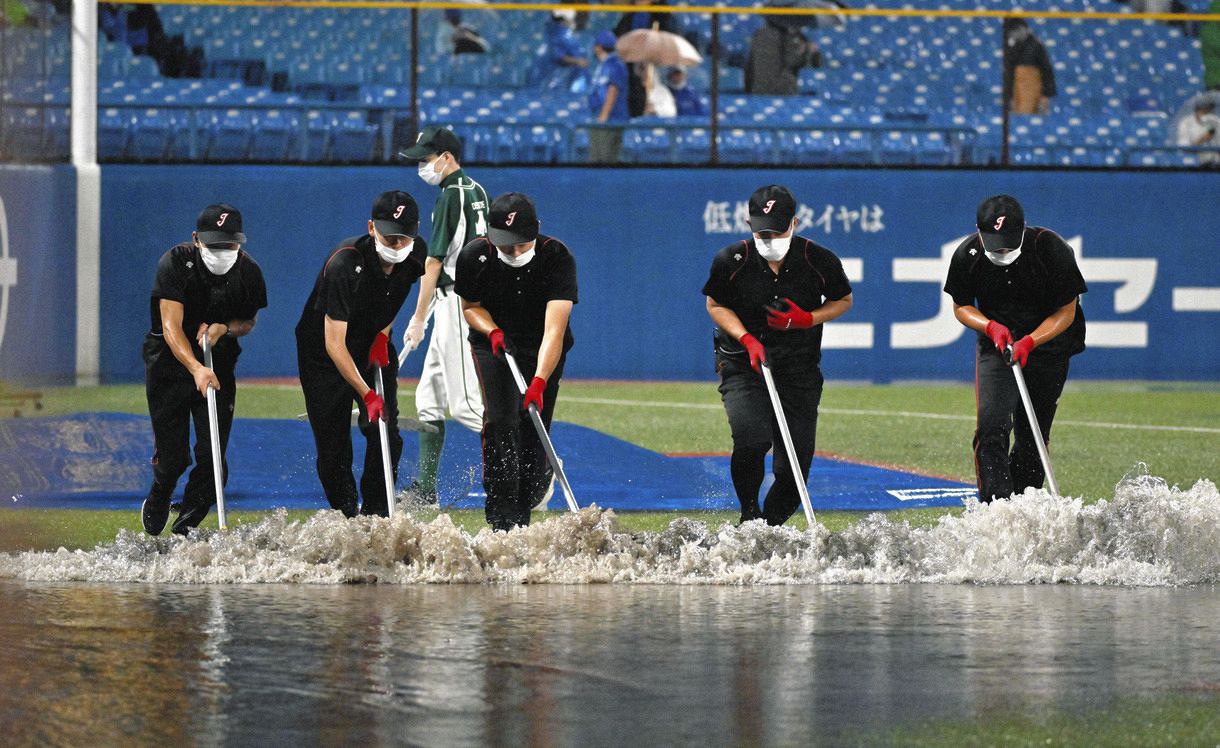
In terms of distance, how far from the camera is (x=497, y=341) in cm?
893

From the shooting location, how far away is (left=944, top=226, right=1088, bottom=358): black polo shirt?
930 centimetres

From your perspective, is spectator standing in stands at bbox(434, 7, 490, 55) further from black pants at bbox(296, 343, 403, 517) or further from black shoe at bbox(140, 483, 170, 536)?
black shoe at bbox(140, 483, 170, 536)

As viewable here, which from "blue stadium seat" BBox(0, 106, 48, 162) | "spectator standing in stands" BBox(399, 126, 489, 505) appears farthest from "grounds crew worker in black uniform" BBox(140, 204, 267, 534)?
"blue stadium seat" BBox(0, 106, 48, 162)

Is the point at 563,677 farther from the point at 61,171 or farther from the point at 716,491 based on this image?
the point at 61,171

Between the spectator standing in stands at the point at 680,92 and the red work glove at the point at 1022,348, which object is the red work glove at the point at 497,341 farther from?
the spectator standing in stands at the point at 680,92

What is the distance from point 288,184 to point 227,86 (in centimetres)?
177

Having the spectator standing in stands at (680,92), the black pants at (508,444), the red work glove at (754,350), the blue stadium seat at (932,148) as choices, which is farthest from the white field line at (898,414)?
the black pants at (508,444)

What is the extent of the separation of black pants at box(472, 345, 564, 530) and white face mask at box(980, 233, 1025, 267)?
2234mm

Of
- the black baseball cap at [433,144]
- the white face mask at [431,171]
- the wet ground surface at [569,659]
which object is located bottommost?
the wet ground surface at [569,659]

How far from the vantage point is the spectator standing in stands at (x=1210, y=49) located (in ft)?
68.6

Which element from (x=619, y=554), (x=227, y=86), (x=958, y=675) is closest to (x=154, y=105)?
(x=227, y=86)

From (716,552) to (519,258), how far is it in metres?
1.77

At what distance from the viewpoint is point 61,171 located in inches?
713

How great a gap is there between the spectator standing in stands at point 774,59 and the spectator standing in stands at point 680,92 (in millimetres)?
651
